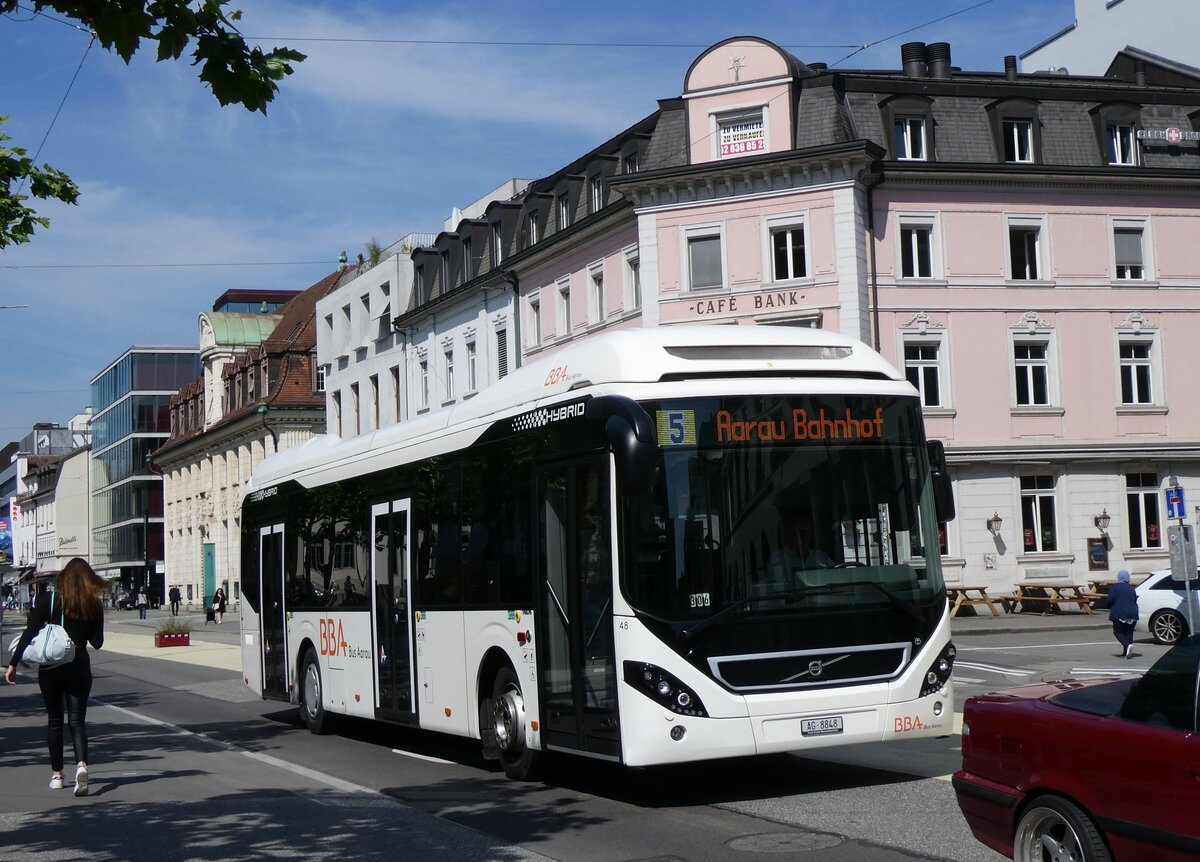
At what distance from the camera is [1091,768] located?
621 cm

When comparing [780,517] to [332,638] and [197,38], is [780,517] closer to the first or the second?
[197,38]

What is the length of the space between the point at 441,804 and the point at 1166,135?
3619 centimetres

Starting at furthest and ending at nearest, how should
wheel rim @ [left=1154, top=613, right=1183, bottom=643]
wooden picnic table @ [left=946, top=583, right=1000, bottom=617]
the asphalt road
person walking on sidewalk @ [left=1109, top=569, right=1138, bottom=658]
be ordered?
wooden picnic table @ [left=946, top=583, right=1000, bottom=617]
wheel rim @ [left=1154, top=613, right=1183, bottom=643]
person walking on sidewalk @ [left=1109, top=569, right=1138, bottom=658]
the asphalt road

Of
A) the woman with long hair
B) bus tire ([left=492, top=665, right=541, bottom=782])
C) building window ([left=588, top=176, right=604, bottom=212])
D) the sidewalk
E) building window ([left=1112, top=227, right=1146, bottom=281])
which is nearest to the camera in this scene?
the woman with long hair

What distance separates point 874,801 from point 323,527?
823cm

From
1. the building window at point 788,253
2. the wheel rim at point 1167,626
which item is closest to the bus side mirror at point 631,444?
the wheel rim at point 1167,626

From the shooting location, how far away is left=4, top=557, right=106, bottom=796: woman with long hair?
1142 centimetres

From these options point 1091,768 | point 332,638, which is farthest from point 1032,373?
point 1091,768

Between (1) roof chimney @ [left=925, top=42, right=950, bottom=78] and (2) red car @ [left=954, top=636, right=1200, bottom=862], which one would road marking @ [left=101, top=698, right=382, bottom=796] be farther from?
(1) roof chimney @ [left=925, top=42, right=950, bottom=78]

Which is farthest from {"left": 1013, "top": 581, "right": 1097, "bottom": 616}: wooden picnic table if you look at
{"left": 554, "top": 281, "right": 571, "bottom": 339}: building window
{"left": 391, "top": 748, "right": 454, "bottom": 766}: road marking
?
{"left": 391, "top": 748, "right": 454, "bottom": 766}: road marking

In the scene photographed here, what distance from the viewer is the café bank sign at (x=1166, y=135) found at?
40.9 m

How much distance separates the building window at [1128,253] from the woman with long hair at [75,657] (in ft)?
113

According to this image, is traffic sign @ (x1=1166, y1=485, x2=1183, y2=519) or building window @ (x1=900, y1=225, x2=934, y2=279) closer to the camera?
traffic sign @ (x1=1166, y1=485, x2=1183, y2=519)

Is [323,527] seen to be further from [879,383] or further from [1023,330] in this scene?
[1023,330]
